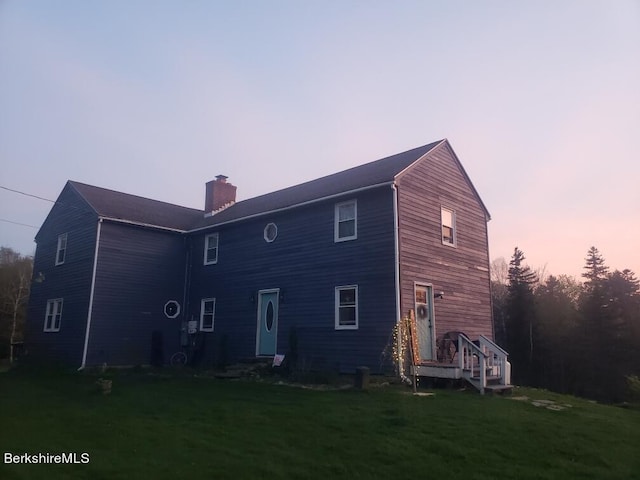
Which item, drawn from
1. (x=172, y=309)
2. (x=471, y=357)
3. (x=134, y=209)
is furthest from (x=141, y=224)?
(x=471, y=357)

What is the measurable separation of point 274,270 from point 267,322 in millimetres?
1764

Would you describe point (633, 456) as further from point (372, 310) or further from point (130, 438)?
point (372, 310)

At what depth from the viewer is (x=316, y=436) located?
23.8 ft

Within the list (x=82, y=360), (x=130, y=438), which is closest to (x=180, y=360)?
(x=82, y=360)

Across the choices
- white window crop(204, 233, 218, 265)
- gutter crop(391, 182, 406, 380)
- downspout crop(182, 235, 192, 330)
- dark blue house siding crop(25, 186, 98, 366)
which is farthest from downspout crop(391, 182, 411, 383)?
dark blue house siding crop(25, 186, 98, 366)

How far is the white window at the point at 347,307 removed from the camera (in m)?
14.6

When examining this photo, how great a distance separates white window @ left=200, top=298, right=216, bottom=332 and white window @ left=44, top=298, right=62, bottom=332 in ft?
19.5

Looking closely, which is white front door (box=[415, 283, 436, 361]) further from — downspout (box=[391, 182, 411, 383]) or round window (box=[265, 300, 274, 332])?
round window (box=[265, 300, 274, 332])

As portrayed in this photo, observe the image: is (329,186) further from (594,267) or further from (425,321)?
(594,267)

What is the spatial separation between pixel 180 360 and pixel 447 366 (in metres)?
11.5

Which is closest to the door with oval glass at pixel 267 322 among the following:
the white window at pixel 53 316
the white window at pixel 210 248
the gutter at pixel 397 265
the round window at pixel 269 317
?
the round window at pixel 269 317

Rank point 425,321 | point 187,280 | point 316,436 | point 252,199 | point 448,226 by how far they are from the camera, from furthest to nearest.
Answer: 1. point 252,199
2. point 187,280
3. point 448,226
4. point 425,321
5. point 316,436

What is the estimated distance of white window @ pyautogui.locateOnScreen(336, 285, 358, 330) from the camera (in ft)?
48.0

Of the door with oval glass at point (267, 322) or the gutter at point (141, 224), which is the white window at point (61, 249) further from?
the door with oval glass at point (267, 322)
